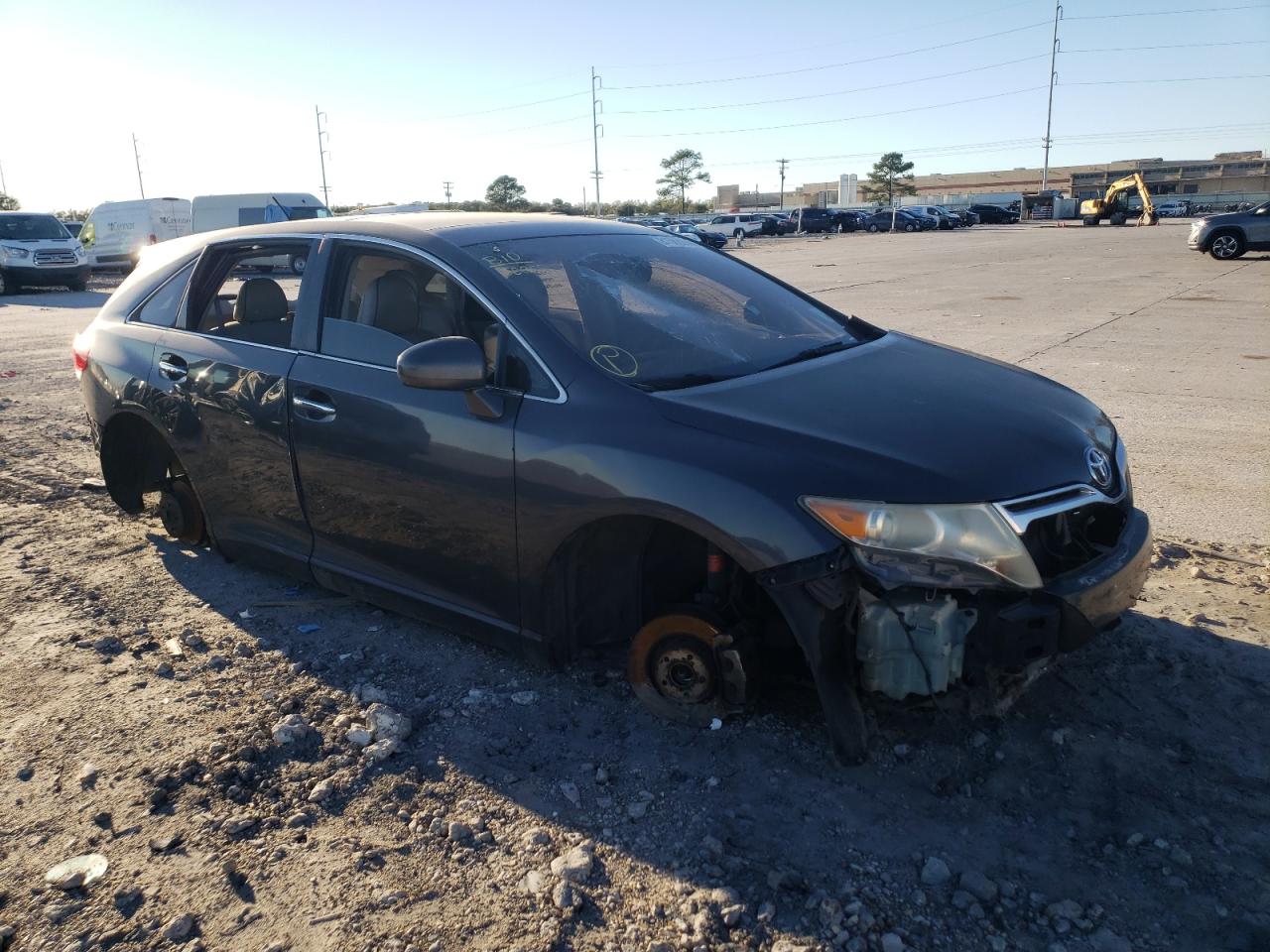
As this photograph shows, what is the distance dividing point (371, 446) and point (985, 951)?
101 inches

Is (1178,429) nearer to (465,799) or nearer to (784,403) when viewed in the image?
(784,403)

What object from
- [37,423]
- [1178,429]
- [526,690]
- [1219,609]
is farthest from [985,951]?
[37,423]

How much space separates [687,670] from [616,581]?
40 centimetres

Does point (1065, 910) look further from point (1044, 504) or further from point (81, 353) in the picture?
point (81, 353)

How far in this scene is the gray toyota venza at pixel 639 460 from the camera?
2707 millimetres

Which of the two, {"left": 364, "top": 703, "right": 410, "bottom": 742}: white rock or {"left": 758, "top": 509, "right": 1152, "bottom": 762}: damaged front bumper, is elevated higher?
{"left": 758, "top": 509, "right": 1152, "bottom": 762}: damaged front bumper

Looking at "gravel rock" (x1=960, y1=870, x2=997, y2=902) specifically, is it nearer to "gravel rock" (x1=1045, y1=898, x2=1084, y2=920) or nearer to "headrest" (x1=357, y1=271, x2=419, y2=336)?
"gravel rock" (x1=1045, y1=898, x2=1084, y2=920)

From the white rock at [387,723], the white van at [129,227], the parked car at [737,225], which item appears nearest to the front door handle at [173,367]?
the white rock at [387,723]

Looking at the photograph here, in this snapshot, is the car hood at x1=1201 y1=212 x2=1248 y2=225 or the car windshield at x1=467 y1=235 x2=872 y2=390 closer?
the car windshield at x1=467 y1=235 x2=872 y2=390

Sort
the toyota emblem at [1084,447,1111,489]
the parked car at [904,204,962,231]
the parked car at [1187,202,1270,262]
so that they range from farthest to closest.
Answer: the parked car at [904,204,962,231] < the parked car at [1187,202,1270,262] < the toyota emblem at [1084,447,1111,489]

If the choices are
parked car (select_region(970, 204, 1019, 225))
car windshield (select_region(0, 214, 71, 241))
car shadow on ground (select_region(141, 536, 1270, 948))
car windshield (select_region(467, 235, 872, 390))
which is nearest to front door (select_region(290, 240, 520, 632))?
car windshield (select_region(467, 235, 872, 390))

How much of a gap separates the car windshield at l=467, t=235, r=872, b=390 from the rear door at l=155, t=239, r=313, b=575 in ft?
3.51

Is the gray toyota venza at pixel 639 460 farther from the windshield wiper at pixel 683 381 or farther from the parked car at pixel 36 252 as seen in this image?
the parked car at pixel 36 252

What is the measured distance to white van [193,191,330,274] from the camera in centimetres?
2384
